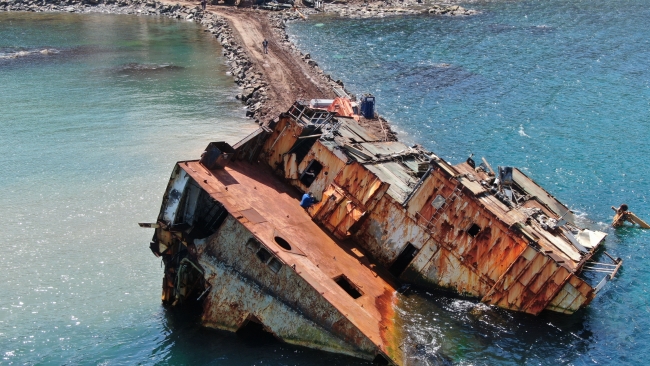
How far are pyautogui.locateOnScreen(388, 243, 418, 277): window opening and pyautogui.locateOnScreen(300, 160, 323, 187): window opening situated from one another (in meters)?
4.87

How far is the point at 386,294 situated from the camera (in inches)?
810

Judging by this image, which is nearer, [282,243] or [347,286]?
[347,286]

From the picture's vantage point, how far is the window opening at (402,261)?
867 inches

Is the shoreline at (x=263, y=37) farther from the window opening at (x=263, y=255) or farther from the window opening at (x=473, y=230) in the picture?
the window opening at (x=263, y=255)

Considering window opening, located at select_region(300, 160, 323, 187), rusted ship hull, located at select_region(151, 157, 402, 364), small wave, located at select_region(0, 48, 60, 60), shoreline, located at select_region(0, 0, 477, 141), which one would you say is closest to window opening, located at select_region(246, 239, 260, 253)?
rusted ship hull, located at select_region(151, 157, 402, 364)

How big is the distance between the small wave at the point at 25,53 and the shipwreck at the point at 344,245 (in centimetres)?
4740

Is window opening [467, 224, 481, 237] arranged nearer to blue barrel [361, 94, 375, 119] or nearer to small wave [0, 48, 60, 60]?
blue barrel [361, 94, 375, 119]

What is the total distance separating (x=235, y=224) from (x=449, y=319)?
808 cm

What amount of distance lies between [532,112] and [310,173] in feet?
96.5

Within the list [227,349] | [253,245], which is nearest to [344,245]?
[253,245]

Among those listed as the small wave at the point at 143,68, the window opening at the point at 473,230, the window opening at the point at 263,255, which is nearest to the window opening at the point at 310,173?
the window opening at the point at 263,255

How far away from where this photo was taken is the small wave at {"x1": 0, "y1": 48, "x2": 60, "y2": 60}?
60559 mm

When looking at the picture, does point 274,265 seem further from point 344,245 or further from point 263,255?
point 344,245

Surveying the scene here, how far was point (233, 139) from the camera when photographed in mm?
39469
